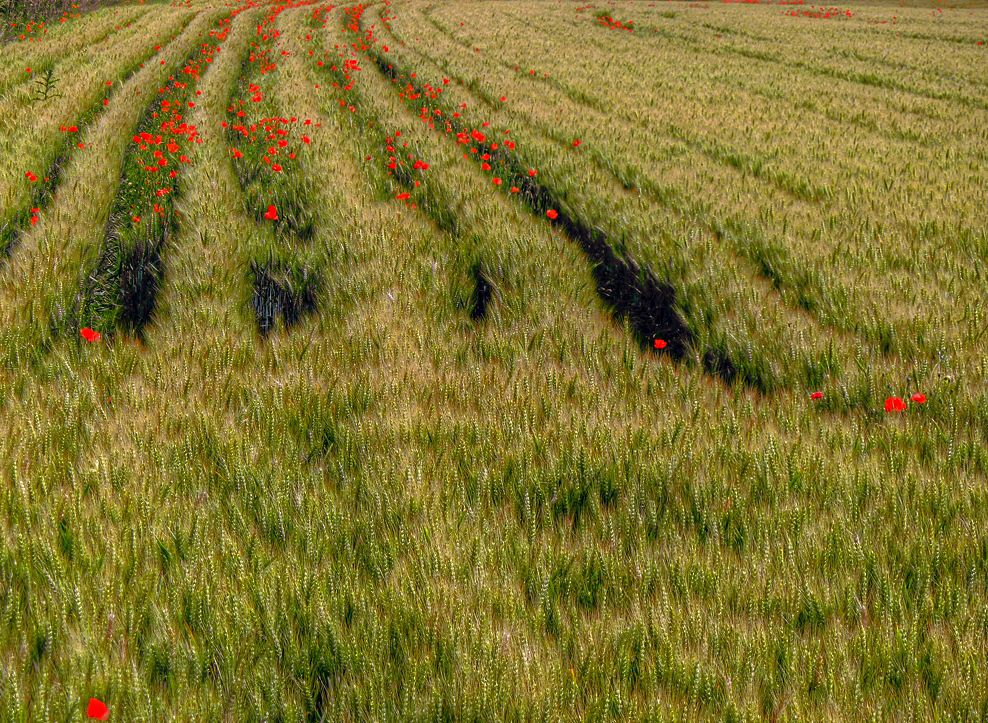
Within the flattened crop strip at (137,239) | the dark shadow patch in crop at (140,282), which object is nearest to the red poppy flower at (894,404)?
the flattened crop strip at (137,239)

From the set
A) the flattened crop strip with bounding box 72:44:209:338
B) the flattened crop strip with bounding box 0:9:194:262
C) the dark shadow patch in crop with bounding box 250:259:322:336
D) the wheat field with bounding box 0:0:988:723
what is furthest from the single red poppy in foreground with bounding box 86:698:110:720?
the flattened crop strip with bounding box 0:9:194:262

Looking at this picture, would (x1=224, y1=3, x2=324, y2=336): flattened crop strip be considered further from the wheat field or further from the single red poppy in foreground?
the single red poppy in foreground

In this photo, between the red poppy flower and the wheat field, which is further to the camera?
the red poppy flower

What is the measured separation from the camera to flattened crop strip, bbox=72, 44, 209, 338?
3369 mm

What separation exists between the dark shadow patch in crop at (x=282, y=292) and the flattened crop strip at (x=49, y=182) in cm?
141

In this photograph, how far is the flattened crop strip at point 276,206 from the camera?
3.40m

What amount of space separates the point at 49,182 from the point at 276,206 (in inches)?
81.0

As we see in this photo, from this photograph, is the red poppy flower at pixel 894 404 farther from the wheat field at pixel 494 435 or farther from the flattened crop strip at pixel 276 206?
the flattened crop strip at pixel 276 206

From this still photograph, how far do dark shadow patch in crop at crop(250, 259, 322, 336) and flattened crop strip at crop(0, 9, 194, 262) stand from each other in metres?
1.41

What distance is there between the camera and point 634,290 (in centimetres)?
371

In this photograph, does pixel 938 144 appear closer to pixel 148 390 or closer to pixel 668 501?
pixel 668 501

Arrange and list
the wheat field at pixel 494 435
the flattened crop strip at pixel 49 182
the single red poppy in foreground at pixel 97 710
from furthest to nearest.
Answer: the flattened crop strip at pixel 49 182, the wheat field at pixel 494 435, the single red poppy in foreground at pixel 97 710

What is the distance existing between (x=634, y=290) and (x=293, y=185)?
2.42 metres

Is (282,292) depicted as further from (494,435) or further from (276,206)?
(494,435)
